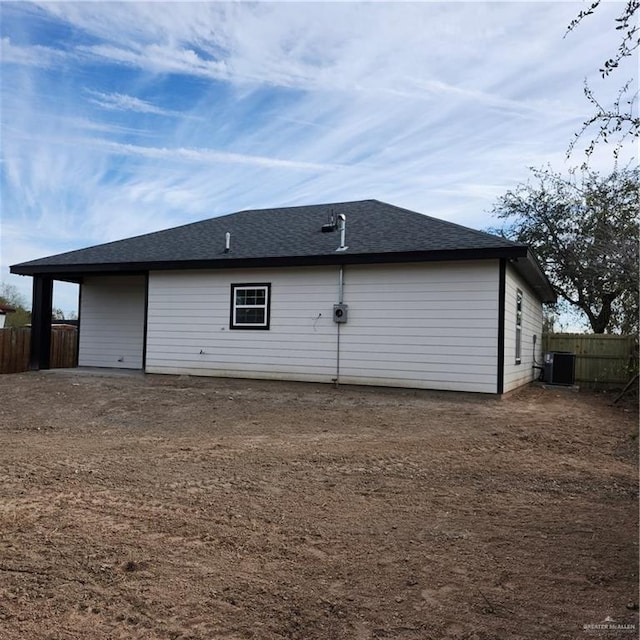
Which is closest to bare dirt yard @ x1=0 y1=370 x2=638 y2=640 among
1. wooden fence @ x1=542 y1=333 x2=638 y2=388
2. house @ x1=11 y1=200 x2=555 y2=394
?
house @ x1=11 y1=200 x2=555 y2=394

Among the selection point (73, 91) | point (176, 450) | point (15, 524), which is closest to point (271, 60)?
point (73, 91)

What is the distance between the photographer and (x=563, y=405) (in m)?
10.5

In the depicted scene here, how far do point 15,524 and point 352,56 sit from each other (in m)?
8.95

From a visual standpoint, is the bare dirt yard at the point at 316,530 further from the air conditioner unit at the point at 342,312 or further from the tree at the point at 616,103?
the air conditioner unit at the point at 342,312

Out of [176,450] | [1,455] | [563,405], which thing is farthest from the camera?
[563,405]

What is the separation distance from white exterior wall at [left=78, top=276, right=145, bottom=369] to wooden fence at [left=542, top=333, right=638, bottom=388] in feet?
42.3

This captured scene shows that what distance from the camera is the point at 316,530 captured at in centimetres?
379

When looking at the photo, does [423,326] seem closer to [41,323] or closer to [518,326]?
[518,326]

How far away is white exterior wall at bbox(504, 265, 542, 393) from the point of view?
10719 millimetres

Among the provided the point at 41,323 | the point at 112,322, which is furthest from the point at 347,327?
the point at 41,323

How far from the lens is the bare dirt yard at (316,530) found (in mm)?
2627

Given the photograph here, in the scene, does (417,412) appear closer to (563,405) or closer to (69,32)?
(563,405)

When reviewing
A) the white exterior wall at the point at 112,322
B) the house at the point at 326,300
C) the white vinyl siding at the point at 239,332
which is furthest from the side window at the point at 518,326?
the white exterior wall at the point at 112,322

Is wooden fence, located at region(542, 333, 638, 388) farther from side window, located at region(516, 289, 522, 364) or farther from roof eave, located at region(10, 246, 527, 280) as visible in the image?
roof eave, located at region(10, 246, 527, 280)
